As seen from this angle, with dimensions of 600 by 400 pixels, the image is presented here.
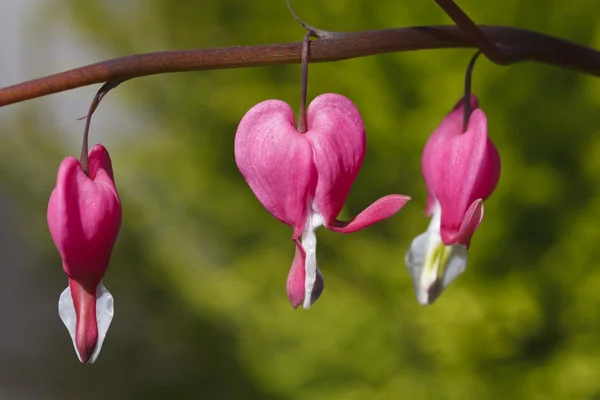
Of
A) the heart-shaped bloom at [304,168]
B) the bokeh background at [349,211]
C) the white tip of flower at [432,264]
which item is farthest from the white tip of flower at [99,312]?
the bokeh background at [349,211]

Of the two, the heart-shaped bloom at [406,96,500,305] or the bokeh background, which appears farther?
the bokeh background

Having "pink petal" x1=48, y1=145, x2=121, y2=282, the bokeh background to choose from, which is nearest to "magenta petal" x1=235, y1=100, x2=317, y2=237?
"pink petal" x1=48, y1=145, x2=121, y2=282

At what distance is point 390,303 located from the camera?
64.7 inches

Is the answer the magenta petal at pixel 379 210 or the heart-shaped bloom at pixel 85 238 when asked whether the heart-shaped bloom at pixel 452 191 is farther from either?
the heart-shaped bloom at pixel 85 238

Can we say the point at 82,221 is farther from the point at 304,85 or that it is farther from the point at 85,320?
the point at 304,85

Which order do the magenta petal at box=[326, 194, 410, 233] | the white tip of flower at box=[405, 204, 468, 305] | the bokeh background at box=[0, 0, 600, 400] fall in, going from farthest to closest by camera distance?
the bokeh background at box=[0, 0, 600, 400] → the white tip of flower at box=[405, 204, 468, 305] → the magenta petal at box=[326, 194, 410, 233]

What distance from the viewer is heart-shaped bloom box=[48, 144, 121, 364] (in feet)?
1.70

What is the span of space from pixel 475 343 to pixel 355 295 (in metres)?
0.29

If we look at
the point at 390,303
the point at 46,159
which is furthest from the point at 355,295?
the point at 46,159

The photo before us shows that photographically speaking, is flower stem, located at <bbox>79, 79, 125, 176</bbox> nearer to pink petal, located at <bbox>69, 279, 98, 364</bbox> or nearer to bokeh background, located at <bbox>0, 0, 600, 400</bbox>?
pink petal, located at <bbox>69, 279, 98, 364</bbox>

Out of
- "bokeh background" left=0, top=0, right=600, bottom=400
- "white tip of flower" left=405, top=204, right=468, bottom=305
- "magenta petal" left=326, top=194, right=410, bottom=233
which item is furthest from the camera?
"bokeh background" left=0, top=0, right=600, bottom=400

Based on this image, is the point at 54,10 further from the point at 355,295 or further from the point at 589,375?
the point at 589,375

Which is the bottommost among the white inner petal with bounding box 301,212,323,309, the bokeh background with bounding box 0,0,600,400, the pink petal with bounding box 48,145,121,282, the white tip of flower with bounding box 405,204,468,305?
the bokeh background with bounding box 0,0,600,400

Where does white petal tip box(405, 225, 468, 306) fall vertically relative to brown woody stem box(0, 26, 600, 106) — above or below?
below
